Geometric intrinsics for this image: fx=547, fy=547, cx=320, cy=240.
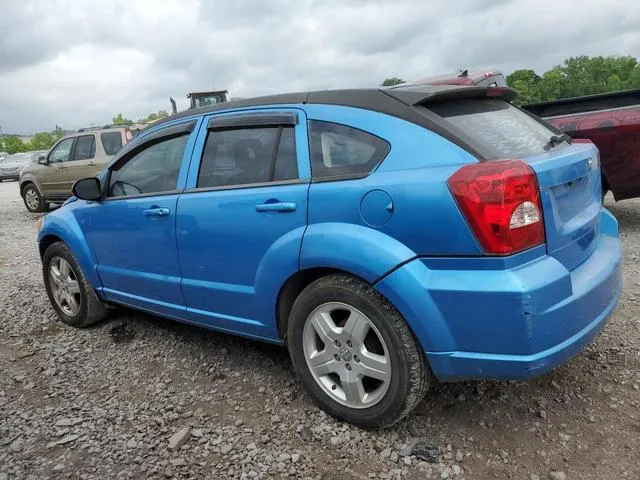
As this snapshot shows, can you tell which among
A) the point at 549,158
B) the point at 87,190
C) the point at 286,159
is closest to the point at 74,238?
the point at 87,190

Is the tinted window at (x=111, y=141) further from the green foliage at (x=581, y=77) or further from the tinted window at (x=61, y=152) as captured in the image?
the green foliage at (x=581, y=77)

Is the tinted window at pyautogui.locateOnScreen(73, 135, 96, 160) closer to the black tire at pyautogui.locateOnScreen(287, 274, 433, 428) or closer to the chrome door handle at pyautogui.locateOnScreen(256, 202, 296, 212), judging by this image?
the chrome door handle at pyautogui.locateOnScreen(256, 202, 296, 212)

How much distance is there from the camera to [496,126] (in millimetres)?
2754

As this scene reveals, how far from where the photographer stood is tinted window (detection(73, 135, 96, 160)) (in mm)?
11859

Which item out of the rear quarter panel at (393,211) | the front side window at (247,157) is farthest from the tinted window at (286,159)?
the rear quarter panel at (393,211)

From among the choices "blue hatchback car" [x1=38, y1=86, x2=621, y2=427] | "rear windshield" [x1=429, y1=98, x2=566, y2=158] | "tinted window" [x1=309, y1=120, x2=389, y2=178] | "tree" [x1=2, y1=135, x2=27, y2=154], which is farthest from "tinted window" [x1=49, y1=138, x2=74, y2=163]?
"tree" [x1=2, y1=135, x2=27, y2=154]

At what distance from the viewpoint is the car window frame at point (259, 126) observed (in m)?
2.85

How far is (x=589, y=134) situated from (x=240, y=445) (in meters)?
5.67

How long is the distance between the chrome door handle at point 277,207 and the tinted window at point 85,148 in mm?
10156

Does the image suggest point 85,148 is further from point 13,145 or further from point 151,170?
point 13,145

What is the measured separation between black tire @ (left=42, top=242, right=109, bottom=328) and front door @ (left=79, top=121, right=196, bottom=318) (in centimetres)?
25

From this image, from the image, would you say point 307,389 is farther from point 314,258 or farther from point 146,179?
point 146,179

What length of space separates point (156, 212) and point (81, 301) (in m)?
1.39

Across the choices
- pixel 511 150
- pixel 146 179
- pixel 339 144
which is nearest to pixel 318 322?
pixel 339 144
